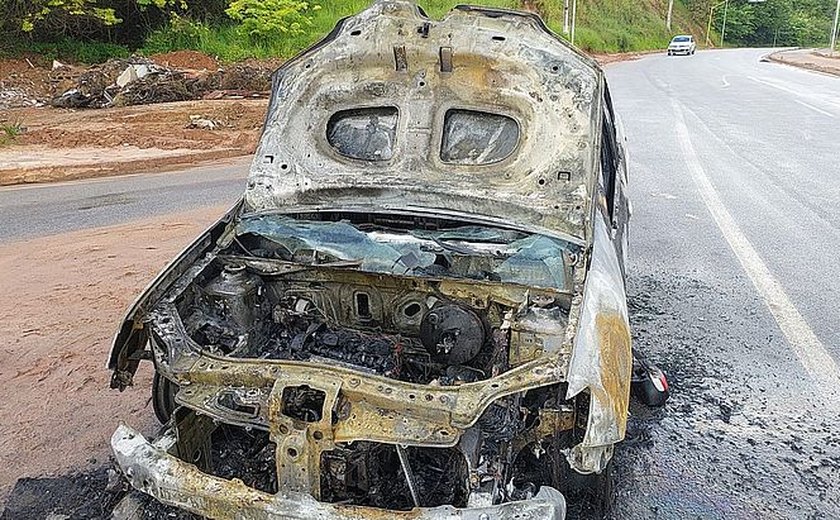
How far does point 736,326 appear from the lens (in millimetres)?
5387

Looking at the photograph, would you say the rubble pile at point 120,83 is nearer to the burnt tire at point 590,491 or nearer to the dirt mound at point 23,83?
the dirt mound at point 23,83

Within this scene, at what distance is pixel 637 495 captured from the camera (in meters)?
3.52

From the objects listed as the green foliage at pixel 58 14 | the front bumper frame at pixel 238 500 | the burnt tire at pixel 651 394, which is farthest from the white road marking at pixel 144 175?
the green foliage at pixel 58 14

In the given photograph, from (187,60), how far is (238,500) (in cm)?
2208

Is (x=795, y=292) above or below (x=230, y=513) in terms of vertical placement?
below

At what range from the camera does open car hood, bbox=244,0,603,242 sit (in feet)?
12.5

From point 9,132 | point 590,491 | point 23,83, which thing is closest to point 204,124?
point 9,132

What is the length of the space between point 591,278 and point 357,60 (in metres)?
1.91

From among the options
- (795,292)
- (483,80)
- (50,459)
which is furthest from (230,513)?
(795,292)

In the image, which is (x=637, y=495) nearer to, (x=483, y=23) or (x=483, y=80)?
(x=483, y=80)

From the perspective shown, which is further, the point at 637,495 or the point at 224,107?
the point at 224,107

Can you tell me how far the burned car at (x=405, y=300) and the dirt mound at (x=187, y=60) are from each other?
19280 mm

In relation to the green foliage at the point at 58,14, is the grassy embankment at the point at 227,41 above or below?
below

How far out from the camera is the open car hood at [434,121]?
3.82m
